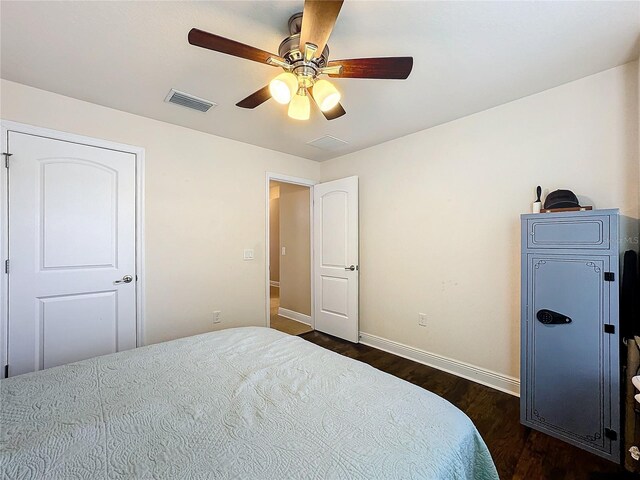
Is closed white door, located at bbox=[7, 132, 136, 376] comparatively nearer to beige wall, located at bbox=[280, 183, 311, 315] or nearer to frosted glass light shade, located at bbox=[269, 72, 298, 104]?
frosted glass light shade, located at bbox=[269, 72, 298, 104]

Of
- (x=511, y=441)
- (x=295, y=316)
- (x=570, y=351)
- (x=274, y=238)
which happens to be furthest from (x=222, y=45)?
(x=274, y=238)

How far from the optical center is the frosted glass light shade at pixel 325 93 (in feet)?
5.01

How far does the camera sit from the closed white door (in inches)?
84.0

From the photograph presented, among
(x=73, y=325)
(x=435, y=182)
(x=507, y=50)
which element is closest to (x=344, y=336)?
(x=435, y=182)

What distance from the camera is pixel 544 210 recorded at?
2.00 m

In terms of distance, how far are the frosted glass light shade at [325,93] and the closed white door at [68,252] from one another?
79.0 inches

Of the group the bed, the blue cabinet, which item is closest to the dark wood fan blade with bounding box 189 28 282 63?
the bed

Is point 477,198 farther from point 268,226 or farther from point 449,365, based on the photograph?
point 268,226

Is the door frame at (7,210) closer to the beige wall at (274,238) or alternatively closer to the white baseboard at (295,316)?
the white baseboard at (295,316)

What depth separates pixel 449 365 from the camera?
9.04 ft

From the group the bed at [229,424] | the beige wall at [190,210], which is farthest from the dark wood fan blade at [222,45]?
the bed at [229,424]

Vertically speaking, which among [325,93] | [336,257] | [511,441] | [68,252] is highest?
[325,93]

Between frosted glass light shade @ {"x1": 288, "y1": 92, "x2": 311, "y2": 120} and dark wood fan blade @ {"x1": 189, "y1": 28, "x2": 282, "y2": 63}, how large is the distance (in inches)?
11.9

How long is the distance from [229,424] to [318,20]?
63.6 inches
